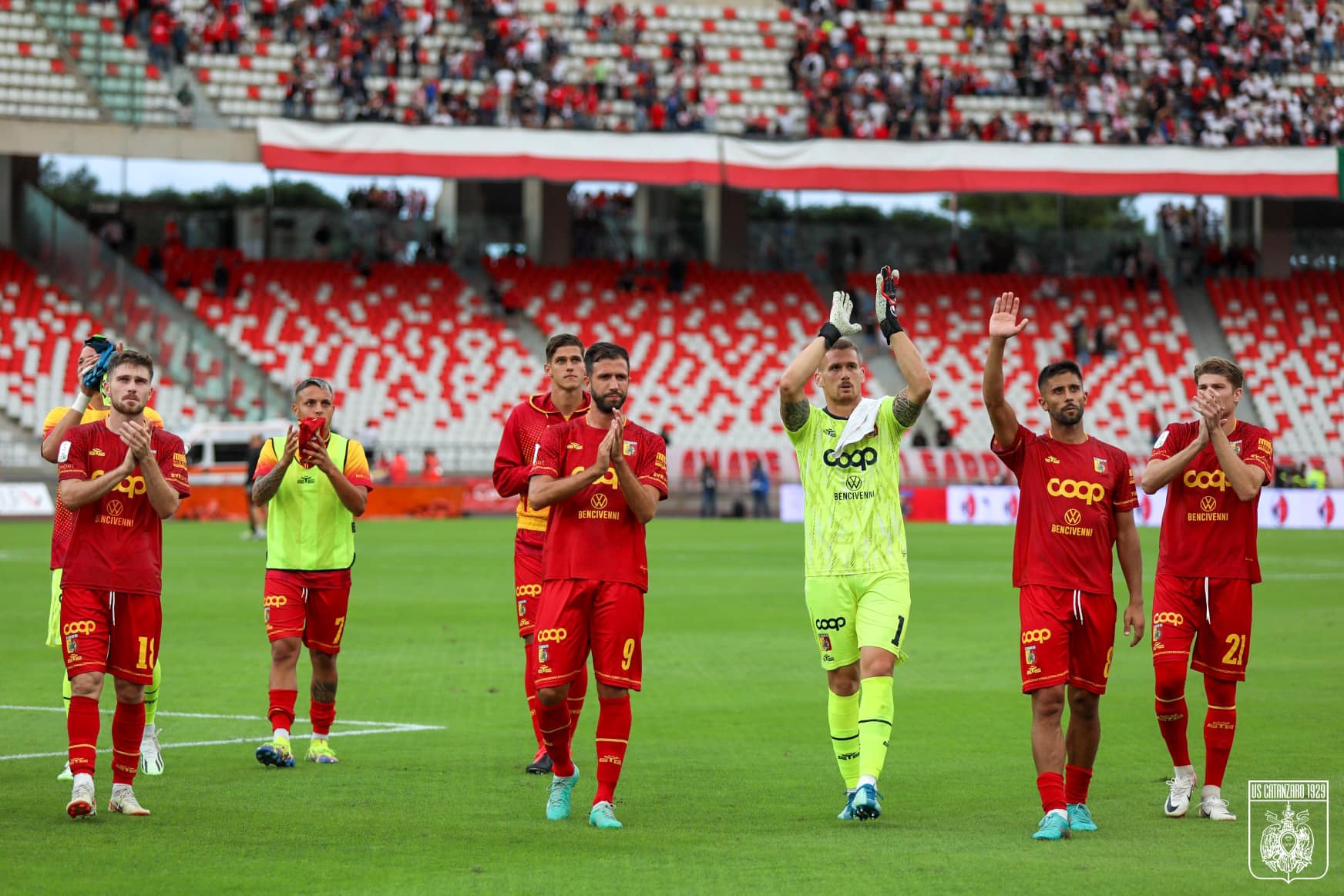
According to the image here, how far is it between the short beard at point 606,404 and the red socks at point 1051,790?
2729 millimetres

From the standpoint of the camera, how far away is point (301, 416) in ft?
35.5

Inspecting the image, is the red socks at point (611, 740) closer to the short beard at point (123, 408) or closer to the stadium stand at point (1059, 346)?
the short beard at point (123, 408)

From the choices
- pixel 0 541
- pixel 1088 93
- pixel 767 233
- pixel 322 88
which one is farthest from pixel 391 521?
pixel 1088 93

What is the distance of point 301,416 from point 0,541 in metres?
23.8

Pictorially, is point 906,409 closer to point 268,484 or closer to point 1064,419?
point 1064,419

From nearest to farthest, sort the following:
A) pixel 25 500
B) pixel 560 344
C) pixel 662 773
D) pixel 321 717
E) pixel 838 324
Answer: pixel 838 324 → pixel 560 344 → pixel 662 773 → pixel 321 717 → pixel 25 500

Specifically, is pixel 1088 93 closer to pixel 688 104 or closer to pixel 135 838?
pixel 688 104

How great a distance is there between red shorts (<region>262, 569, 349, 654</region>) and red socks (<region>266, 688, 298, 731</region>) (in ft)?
1.08

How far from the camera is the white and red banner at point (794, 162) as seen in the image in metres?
47.2

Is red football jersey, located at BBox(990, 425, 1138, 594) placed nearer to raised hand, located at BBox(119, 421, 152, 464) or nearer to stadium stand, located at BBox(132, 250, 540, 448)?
raised hand, located at BBox(119, 421, 152, 464)

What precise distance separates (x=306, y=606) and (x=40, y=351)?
35458mm

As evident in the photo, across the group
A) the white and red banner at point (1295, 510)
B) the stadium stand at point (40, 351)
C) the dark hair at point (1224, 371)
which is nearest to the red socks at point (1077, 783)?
the dark hair at point (1224, 371)

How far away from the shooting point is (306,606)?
11.3 metres

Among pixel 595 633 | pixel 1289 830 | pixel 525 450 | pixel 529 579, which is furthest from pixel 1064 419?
pixel 529 579
